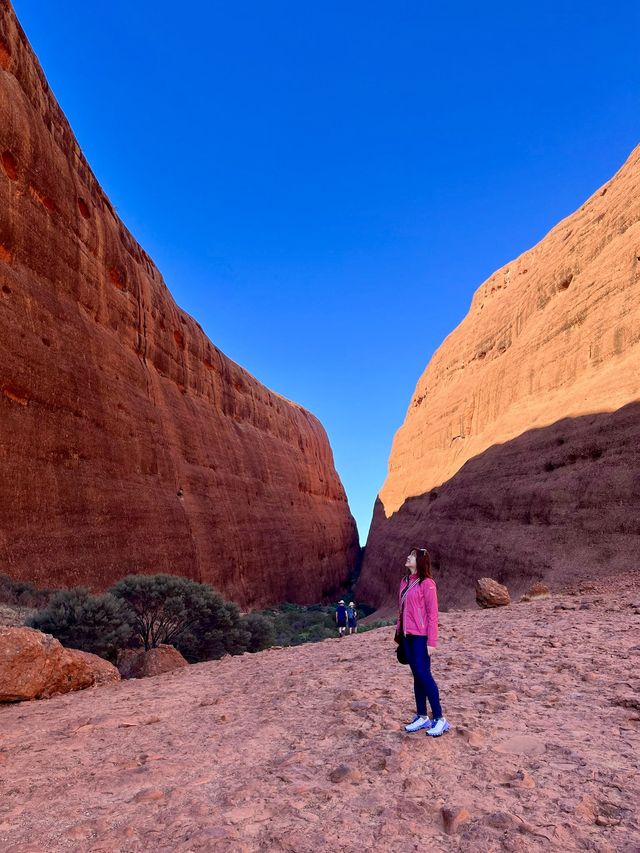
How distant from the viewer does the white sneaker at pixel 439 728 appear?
3.43 metres

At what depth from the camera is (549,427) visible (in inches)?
656

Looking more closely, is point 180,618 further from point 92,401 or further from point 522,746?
point 92,401

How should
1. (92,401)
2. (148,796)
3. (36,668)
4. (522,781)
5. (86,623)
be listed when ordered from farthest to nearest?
1. (92,401)
2. (86,623)
3. (36,668)
4. (148,796)
5. (522,781)

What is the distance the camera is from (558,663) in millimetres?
5090

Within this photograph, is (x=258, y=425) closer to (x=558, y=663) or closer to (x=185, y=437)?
(x=185, y=437)

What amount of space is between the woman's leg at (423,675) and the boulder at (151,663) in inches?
191

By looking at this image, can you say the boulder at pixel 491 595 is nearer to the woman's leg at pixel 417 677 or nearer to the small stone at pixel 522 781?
the woman's leg at pixel 417 677

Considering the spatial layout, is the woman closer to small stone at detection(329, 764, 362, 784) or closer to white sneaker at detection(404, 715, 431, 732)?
white sneaker at detection(404, 715, 431, 732)

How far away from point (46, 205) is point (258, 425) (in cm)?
2184

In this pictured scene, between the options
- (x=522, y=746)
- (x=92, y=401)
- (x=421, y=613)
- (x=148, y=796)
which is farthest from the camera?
(x=92, y=401)

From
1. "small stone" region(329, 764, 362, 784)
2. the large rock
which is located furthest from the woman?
the large rock

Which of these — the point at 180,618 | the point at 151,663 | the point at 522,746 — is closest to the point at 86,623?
the point at 151,663

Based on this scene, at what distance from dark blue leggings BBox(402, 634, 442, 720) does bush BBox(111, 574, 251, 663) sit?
6876mm

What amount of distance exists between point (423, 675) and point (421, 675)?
0.02 m
